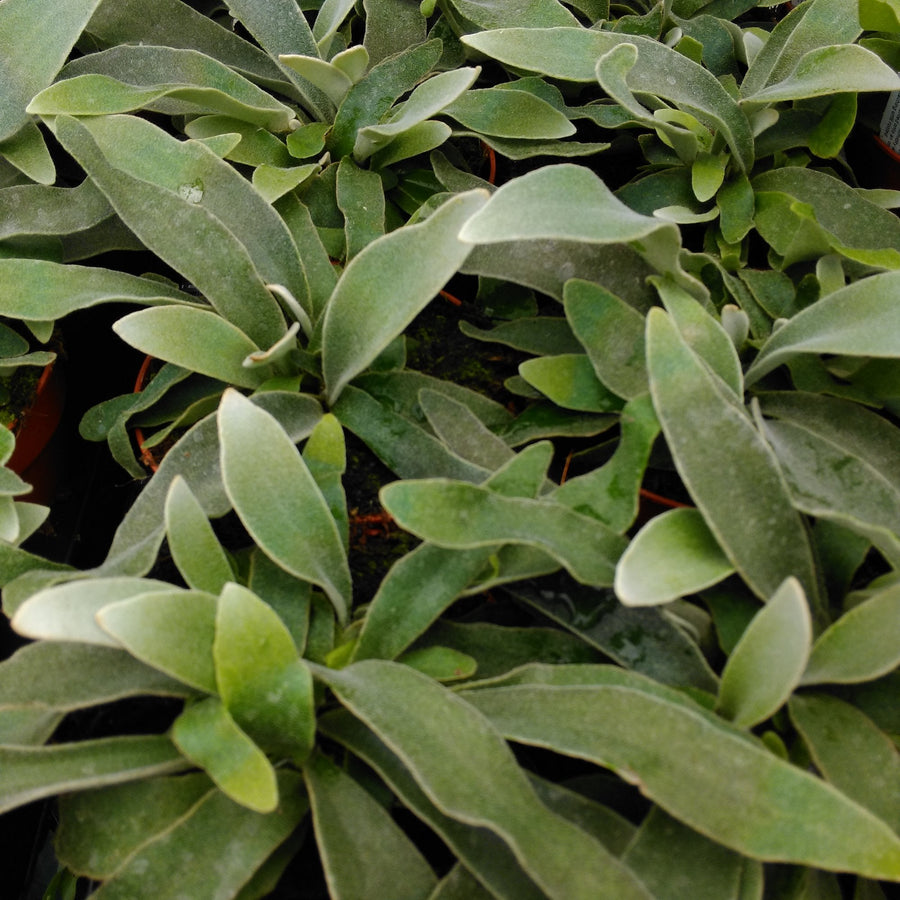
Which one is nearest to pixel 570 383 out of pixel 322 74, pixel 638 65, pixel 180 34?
pixel 638 65

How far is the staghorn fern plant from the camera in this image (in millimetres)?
609

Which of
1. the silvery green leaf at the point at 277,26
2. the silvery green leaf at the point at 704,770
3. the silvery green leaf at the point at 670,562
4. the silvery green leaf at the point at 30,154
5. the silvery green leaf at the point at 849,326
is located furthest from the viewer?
the silvery green leaf at the point at 277,26

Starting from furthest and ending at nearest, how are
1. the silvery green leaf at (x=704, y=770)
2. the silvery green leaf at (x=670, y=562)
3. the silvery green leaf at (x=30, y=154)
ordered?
the silvery green leaf at (x=30, y=154), the silvery green leaf at (x=670, y=562), the silvery green leaf at (x=704, y=770)

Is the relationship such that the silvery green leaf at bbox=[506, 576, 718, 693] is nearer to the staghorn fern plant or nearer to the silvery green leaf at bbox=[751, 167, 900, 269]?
the staghorn fern plant

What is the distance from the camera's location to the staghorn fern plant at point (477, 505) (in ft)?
2.00

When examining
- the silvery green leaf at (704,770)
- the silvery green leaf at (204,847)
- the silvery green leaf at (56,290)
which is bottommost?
the silvery green leaf at (204,847)

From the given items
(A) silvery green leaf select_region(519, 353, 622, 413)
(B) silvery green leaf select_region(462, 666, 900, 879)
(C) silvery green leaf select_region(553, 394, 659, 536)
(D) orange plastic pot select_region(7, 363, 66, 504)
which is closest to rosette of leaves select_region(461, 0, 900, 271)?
(A) silvery green leaf select_region(519, 353, 622, 413)

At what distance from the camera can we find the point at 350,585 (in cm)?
77

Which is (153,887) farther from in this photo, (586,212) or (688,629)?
(586,212)

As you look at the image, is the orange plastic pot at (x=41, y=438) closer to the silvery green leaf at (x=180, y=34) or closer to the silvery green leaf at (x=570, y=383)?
the silvery green leaf at (x=180, y=34)

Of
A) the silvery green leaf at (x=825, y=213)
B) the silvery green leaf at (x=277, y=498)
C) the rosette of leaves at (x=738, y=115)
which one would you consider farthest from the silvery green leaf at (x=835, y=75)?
the silvery green leaf at (x=277, y=498)

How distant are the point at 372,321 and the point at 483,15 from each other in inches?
21.2

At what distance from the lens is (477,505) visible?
0.71 metres

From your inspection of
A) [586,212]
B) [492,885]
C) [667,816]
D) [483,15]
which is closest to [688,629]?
[667,816]
